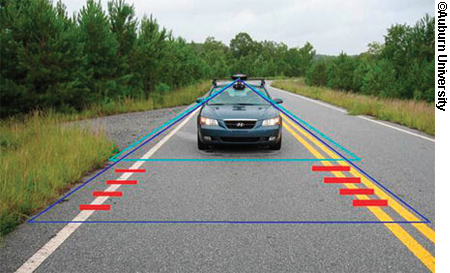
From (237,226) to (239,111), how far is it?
4.67 m

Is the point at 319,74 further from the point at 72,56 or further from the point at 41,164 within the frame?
the point at 41,164

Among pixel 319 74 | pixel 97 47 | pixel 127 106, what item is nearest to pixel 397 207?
pixel 127 106

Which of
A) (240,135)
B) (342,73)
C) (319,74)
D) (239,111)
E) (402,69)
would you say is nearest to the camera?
(240,135)

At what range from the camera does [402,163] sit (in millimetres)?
7785

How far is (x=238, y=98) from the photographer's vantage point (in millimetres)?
Answer: 9758

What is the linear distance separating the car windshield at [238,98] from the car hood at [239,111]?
26 centimetres

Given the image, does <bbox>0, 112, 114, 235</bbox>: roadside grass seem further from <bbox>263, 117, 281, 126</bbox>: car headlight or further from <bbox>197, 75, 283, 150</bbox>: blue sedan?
<bbox>263, 117, 281, 126</bbox>: car headlight

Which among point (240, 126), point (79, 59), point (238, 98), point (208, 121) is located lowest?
point (240, 126)

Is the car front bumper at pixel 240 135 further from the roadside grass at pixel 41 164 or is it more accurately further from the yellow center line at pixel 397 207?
the roadside grass at pixel 41 164

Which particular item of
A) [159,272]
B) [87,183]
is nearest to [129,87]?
[87,183]

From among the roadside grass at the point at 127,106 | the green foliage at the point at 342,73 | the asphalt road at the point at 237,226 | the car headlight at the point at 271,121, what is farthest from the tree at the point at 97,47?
the green foliage at the point at 342,73

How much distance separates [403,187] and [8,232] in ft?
16.9

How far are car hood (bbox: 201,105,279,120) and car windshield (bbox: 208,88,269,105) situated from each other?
0.26m

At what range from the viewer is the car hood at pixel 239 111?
862 centimetres
